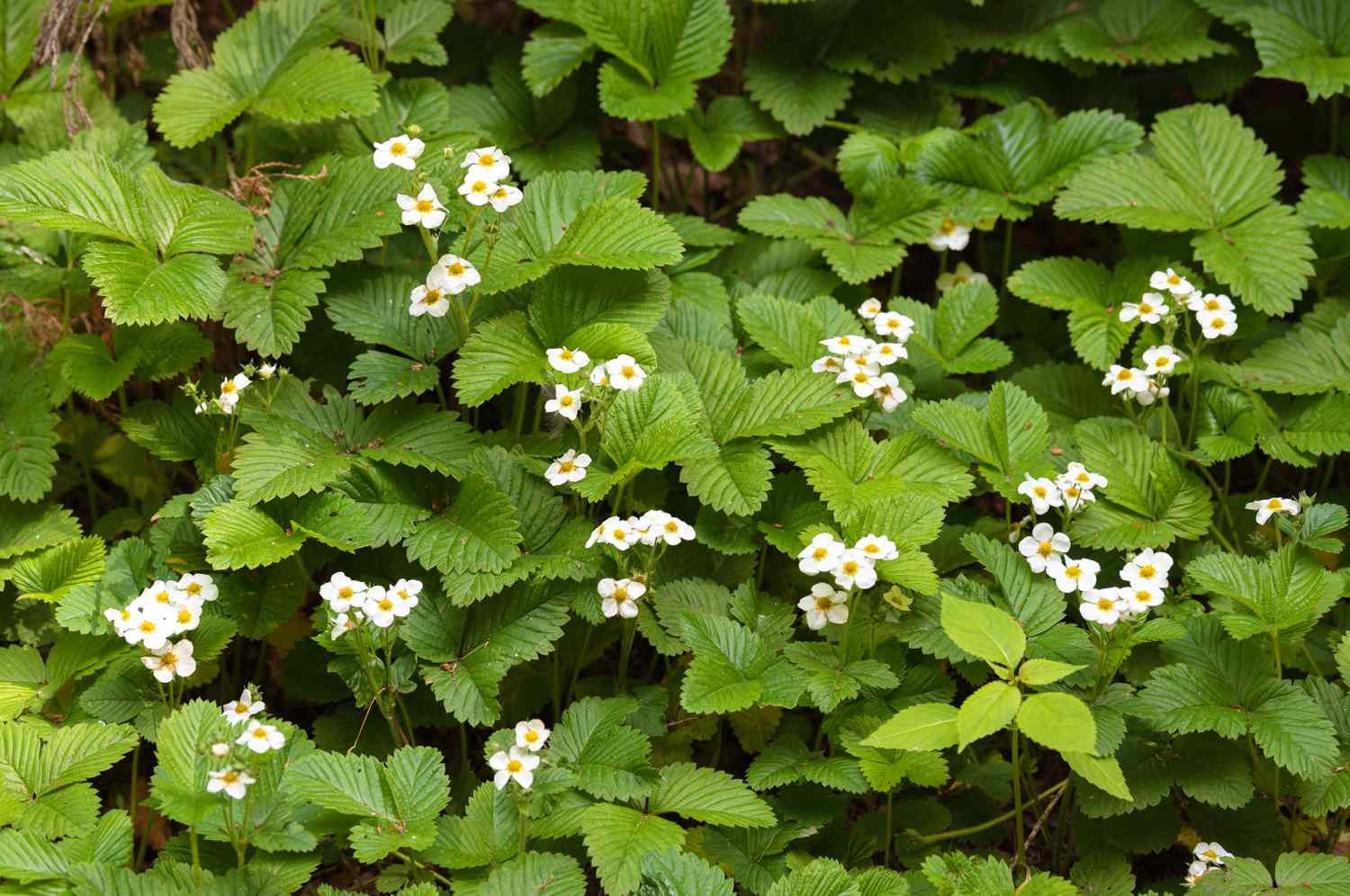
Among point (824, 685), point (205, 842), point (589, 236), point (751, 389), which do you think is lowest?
point (205, 842)

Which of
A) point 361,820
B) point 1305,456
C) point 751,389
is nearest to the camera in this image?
point 361,820

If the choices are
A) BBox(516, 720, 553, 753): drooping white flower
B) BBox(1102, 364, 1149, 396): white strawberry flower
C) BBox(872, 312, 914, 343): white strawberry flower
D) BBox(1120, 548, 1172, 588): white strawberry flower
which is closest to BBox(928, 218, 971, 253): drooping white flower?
BBox(872, 312, 914, 343): white strawberry flower

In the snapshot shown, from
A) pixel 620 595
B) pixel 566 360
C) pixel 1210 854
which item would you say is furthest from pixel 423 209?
pixel 1210 854

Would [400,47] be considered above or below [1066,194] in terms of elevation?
above

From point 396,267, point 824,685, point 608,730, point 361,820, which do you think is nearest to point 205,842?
point 361,820

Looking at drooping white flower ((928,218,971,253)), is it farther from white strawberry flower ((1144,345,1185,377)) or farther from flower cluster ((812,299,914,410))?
white strawberry flower ((1144,345,1185,377))

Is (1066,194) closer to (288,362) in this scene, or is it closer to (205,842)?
(288,362)

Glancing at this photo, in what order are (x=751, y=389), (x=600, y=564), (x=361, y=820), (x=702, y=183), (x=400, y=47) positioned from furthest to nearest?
1. (x=702, y=183)
2. (x=400, y=47)
3. (x=751, y=389)
4. (x=600, y=564)
5. (x=361, y=820)
